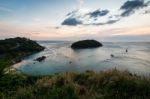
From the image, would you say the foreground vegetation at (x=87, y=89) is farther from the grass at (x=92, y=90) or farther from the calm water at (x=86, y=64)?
the calm water at (x=86, y=64)

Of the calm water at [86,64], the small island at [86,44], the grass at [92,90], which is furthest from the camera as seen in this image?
the small island at [86,44]

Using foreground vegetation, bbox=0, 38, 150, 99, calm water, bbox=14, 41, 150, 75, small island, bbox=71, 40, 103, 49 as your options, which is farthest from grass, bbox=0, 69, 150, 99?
small island, bbox=71, 40, 103, 49

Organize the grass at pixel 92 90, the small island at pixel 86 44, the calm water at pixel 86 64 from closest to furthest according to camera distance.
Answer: the grass at pixel 92 90
the calm water at pixel 86 64
the small island at pixel 86 44

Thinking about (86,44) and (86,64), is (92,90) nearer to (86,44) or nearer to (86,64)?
(86,64)

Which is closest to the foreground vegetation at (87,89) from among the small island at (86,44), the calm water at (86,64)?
the calm water at (86,64)

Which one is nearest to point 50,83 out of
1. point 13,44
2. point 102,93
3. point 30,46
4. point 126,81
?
point 102,93

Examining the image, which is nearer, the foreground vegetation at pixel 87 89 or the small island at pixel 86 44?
the foreground vegetation at pixel 87 89

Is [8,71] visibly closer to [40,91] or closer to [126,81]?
[40,91]

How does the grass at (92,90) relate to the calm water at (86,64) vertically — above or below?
above

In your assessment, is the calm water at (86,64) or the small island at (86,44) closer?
the calm water at (86,64)

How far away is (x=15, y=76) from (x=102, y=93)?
3466 mm

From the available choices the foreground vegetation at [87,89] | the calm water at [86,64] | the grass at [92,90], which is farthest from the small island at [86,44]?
the grass at [92,90]

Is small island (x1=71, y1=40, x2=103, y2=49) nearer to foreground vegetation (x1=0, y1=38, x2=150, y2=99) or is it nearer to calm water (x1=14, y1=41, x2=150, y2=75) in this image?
calm water (x1=14, y1=41, x2=150, y2=75)

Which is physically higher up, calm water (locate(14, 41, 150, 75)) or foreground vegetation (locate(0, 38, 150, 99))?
foreground vegetation (locate(0, 38, 150, 99))
